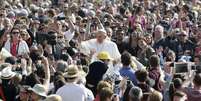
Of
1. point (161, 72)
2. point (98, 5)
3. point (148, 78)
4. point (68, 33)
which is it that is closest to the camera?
point (148, 78)

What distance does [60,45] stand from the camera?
1398 cm

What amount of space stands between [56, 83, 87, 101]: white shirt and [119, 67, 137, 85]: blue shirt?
1.15 metres

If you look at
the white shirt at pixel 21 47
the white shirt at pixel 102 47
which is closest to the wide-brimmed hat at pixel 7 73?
the white shirt at pixel 102 47

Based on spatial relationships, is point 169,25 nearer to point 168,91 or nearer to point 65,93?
point 168,91

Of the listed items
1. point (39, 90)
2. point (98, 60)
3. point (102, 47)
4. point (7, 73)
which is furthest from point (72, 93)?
point (102, 47)

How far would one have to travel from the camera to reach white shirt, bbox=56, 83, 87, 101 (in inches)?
369

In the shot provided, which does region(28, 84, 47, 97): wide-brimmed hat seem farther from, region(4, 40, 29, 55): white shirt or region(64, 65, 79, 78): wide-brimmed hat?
region(4, 40, 29, 55): white shirt

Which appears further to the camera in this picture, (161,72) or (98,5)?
(98,5)

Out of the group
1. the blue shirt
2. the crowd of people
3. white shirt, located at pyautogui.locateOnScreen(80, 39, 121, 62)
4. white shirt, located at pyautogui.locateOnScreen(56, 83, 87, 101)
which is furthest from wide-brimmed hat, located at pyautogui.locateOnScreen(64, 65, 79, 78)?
white shirt, located at pyautogui.locateOnScreen(80, 39, 121, 62)

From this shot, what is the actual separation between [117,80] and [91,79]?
46 centimetres

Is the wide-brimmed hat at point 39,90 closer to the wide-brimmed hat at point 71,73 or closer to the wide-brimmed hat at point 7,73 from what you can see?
the wide-brimmed hat at point 71,73

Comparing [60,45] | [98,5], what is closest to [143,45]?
[60,45]

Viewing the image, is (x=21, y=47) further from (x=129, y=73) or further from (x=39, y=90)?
(x=39, y=90)

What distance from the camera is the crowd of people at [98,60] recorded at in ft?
31.3
